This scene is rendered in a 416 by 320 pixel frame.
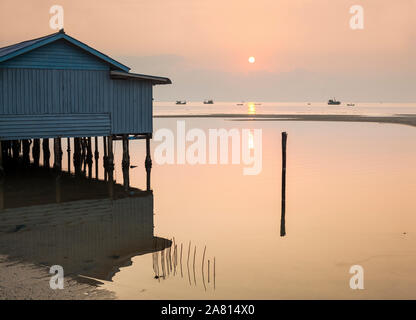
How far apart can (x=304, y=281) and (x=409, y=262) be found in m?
3.42

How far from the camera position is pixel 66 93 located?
24922mm

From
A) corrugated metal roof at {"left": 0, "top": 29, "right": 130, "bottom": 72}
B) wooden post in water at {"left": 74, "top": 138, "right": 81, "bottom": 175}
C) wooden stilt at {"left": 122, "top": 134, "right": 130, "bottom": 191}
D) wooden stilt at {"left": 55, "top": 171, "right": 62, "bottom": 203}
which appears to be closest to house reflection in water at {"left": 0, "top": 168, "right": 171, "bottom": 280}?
wooden stilt at {"left": 55, "top": 171, "right": 62, "bottom": 203}

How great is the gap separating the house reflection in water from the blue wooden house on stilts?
9.36 ft

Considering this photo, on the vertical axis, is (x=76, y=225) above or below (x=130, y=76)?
below

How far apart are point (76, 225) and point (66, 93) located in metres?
10.3

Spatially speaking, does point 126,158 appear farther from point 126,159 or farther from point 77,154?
point 77,154

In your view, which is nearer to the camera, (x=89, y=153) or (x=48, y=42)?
(x=48, y=42)

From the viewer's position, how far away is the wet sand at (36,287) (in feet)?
31.8

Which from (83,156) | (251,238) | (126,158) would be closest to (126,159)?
(126,158)

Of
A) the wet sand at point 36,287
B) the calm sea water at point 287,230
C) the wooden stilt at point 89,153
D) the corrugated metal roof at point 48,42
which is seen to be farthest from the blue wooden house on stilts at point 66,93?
the wet sand at point 36,287

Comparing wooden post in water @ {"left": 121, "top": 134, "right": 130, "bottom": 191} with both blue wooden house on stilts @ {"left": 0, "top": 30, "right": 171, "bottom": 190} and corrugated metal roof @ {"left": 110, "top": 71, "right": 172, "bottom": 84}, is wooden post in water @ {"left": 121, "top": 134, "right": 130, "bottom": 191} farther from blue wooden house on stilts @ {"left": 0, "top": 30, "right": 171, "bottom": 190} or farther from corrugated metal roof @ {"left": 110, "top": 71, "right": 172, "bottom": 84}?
corrugated metal roof @ {"left": 110, "top": 71, "right": 172, "bottom": 84}

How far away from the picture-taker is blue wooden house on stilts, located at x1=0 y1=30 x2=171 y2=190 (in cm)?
2367

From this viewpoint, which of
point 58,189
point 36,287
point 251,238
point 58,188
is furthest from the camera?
point 58,188

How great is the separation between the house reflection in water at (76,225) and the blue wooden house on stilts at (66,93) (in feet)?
9.36
